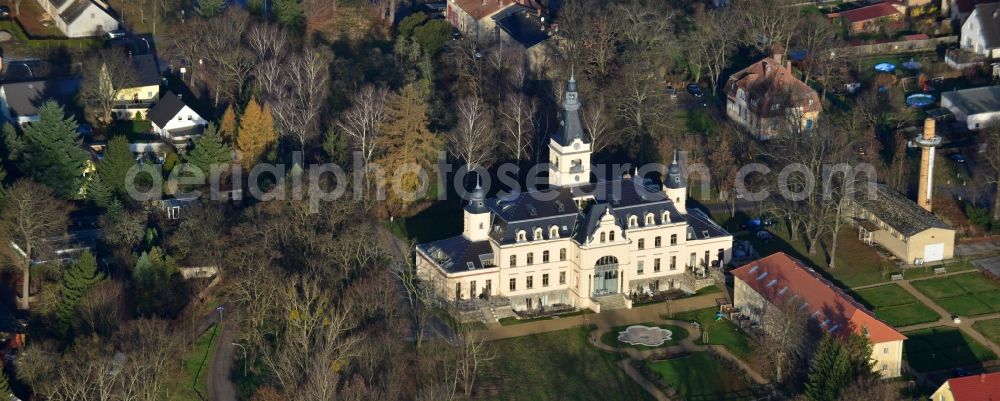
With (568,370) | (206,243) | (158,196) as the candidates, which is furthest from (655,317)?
(158,196)

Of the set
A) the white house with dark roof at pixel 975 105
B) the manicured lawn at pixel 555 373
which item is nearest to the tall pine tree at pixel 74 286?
the manicured lawn at pixel 555 373

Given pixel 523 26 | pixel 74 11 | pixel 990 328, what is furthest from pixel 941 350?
pixel 74 11

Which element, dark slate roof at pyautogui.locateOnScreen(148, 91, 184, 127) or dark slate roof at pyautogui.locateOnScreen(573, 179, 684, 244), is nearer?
dark slate roof at pyautogui.locateOnScreen(573, 179, 684, 244)

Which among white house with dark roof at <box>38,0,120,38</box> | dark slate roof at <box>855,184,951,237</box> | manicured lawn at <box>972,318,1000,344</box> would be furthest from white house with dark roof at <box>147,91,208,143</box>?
manicured lawn at <box>972,318,1000,344</box>

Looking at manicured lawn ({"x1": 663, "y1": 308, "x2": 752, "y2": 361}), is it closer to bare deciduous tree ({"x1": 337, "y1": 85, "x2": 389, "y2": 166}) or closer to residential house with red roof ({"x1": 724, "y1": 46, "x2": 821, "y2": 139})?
residential house with red roof ({"x1": 724, "y1": 46, "x2": 821, "y2": 139})

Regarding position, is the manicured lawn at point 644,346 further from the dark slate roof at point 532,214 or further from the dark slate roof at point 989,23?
the dark slate roof at point 989,23

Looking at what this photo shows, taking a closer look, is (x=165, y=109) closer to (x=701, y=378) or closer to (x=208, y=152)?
(x=208, y=152)
